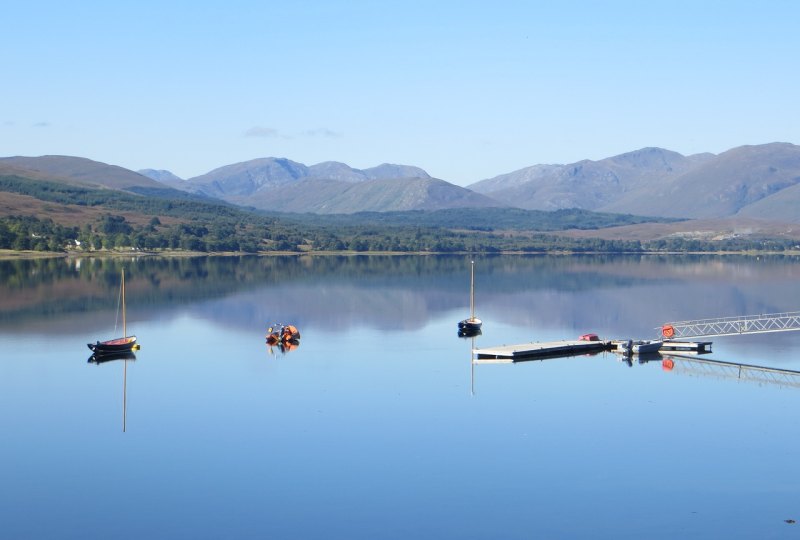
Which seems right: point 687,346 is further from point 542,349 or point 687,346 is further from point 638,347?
point 542,349

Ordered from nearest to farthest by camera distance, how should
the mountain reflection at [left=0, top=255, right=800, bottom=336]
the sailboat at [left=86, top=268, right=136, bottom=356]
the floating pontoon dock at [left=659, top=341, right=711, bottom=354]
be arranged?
the sailboat at [left=86, top=268, right=136, bottom=356] < the floating pontoon dock at [left=659, top=341, right=711, bottom=354] < the mountain reflection at [left=0, top=255, right=800, bottom=336]

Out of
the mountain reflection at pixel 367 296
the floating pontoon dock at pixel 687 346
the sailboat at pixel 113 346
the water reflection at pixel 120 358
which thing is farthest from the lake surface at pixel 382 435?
the mountain reflection at pixel 367 296

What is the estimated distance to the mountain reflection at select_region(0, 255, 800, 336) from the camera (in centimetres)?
10244

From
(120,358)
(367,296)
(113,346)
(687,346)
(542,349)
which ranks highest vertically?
(367,296)

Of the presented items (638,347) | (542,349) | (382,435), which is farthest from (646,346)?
(382,435)

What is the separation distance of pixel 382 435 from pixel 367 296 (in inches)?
3249

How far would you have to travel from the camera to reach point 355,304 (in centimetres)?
11862

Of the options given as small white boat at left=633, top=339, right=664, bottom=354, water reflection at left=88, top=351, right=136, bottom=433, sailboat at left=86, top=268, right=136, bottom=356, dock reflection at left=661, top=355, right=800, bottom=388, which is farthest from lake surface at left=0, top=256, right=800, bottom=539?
small white boat at left=633, top=339, right=664, bottom=354

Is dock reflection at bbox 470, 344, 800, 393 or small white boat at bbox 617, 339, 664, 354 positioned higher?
small white boat at bbox 617, 339, 664, 354

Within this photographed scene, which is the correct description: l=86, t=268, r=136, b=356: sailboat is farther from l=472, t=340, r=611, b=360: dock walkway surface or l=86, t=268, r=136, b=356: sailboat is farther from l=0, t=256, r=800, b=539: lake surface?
l=472, t=340, r=611, b=360: dock walkway surface

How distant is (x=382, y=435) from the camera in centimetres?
4806

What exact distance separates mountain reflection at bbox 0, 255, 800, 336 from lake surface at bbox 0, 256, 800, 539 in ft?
9.77

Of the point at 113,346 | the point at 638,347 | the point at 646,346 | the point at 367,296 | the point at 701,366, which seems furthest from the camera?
the point at 367,296

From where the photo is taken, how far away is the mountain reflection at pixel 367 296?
102438 mm
